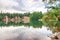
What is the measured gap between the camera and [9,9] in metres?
1.15

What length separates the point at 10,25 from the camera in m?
1.16

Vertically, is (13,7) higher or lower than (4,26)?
higher

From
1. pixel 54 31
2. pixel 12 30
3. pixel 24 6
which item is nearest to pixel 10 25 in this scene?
pixel 12 30

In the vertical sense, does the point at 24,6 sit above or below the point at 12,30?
above

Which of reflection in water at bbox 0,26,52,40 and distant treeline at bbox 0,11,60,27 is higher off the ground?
distant treeline at bbox 0,11,60,27

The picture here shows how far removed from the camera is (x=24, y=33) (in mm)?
1154

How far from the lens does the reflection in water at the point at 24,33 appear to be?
1140 mm

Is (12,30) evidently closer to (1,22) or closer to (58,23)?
(1,22)

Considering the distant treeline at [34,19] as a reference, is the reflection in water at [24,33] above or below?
below

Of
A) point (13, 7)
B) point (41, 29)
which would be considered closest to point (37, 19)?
point (41, 29)

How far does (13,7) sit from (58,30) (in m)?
0.37

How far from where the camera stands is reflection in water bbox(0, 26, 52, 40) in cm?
114

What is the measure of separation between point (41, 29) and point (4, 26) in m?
0.27

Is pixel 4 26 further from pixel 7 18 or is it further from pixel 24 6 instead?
pixel 24 6
